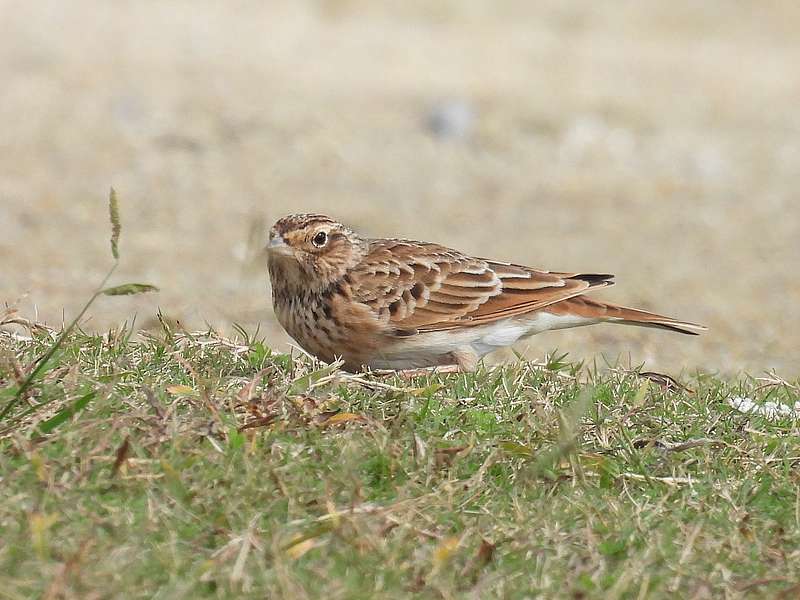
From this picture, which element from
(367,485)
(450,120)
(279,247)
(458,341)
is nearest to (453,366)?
(458,341)

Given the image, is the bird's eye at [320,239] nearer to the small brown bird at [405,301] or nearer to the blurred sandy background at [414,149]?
the small brown bird at [405,301]

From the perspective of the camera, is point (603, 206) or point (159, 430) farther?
point (603, 206)

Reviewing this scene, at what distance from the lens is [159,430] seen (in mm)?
4824

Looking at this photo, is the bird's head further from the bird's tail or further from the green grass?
the bird's tail

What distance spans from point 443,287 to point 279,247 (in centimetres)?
82

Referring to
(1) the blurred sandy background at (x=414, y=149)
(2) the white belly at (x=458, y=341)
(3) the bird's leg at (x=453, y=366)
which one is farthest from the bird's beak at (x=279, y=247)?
(1) the blurred sandy background at (x=414, y=149)

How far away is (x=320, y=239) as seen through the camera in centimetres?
668

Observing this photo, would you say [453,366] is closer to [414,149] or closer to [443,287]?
[443,287]

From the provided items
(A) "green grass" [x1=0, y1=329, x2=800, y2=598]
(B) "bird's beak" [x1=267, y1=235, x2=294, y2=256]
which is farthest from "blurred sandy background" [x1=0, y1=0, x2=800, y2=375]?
(A) "green grass" [x1=0, y1=329, x2=800, y2=598]

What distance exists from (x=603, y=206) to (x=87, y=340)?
38.0ft

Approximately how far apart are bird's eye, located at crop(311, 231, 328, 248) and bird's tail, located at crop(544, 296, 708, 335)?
1.21m

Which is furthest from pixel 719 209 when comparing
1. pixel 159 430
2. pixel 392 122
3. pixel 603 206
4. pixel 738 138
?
pixel 159 430

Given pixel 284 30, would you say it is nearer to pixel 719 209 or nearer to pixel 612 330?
pixel 719 209

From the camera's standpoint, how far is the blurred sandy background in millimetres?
12922
